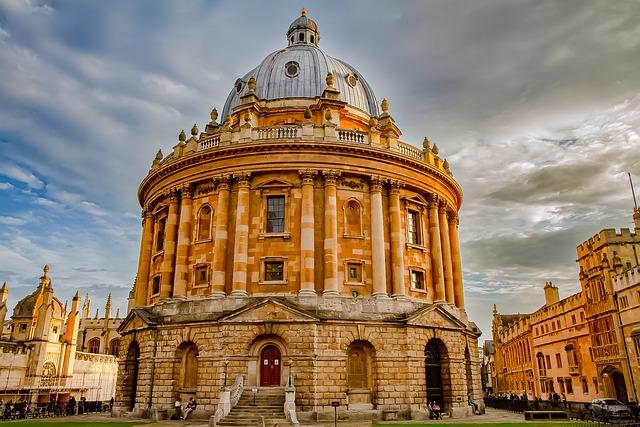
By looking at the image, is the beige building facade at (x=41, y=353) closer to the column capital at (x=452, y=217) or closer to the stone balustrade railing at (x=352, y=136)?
the stone balustrade railing at (x=352, y=136)

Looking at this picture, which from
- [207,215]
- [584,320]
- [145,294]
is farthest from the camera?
[584,320]

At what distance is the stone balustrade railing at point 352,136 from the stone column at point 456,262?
11.0m

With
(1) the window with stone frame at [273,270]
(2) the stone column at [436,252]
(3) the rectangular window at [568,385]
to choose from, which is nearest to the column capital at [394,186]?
(2) the stone column at [436,252]

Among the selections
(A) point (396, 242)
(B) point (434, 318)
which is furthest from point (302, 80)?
(B) point (434, 318)

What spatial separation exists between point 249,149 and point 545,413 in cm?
2364

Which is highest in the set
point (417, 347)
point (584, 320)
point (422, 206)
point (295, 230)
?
point (422, 206)

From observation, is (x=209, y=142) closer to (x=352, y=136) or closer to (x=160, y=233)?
(x=160, y=233)

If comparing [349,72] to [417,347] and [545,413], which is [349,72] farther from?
[545,413]

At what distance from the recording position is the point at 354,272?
31.8 m

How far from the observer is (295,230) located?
3159 centimetres

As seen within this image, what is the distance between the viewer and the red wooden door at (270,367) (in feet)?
92.8

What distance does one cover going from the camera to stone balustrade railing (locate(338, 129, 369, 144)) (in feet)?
111

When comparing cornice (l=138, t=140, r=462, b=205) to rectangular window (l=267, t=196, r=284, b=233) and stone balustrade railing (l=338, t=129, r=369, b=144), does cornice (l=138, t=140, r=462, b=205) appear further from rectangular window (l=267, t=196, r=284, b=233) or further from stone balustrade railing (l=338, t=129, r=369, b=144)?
rectangular window (l=267, t=196, r=284, b=233)

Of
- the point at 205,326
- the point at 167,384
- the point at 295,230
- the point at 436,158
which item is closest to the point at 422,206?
the point at 436,158
